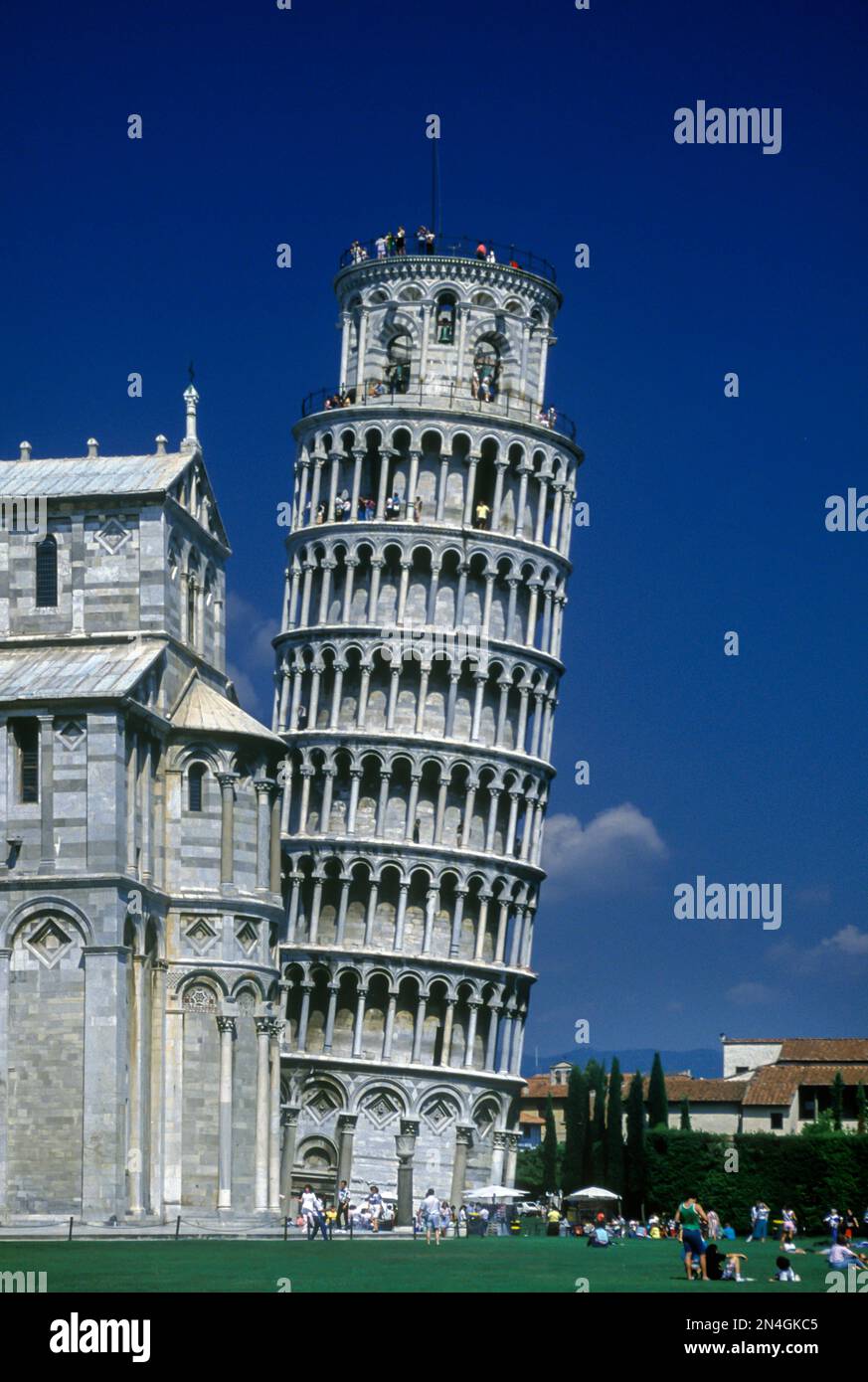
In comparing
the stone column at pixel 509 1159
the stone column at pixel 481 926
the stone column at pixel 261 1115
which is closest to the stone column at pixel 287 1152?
the stone column at pixel 261 1115

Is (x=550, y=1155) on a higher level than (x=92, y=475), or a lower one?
lower

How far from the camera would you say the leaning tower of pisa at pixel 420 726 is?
322 ft

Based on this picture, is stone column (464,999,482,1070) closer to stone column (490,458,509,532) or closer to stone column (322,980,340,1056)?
stone column (322,980,340,1056)

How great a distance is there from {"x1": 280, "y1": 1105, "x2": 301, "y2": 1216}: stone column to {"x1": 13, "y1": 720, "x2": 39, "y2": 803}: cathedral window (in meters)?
17.9

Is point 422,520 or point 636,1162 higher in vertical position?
point 422,520

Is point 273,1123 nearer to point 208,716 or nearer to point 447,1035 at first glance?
point 208,716

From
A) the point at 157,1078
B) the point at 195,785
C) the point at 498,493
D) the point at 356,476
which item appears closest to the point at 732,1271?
the point at 157,1078

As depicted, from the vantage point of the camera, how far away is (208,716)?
68.8 m

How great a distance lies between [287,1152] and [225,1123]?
22.2 m

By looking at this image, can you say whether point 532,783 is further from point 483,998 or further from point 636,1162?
point 636,1162

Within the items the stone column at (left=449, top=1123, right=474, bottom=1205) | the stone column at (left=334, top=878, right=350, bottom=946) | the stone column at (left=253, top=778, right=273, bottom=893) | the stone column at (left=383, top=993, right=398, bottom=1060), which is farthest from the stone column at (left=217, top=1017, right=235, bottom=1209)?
the stone column at (left=334, top=878, right=350, bottom=946)
